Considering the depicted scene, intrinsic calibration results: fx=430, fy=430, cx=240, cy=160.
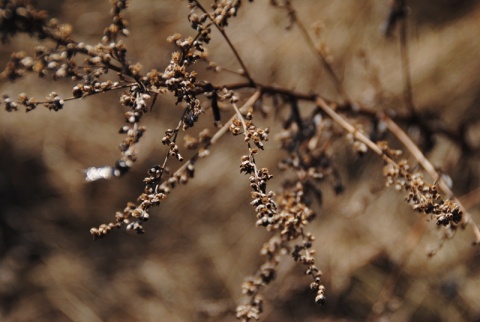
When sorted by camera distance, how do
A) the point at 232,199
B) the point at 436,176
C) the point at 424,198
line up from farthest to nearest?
the point at 232,199 < the point at 436,176 < the point at 424,198

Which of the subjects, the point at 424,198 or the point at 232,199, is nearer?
the point at 424,198

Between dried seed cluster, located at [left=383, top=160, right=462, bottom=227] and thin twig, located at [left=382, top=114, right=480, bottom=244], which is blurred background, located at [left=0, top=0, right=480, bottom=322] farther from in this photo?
dried seed cluster, located at [left=383, top=160, right=462, bottom=227]

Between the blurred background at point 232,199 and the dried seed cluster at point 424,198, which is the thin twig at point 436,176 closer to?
the dried seed cluster at point 424,198

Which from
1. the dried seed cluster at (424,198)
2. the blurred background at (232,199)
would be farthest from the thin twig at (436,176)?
the blurred background at (232,199)

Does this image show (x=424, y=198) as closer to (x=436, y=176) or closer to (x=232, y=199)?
(x=436, y=176)

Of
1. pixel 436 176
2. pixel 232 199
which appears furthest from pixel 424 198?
pixel 232 199

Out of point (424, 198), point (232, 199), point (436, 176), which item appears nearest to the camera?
point (424, 198)

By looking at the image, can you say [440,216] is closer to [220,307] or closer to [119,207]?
[220,307]

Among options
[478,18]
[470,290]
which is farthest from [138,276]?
[478,18]

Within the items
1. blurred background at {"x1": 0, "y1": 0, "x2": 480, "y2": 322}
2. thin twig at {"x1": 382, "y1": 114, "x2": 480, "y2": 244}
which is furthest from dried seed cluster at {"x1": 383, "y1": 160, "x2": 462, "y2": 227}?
blurred background at {"x1": 0, "y1": 0, "x2": 480, "y2": 322}
